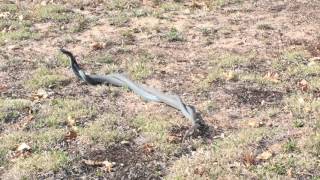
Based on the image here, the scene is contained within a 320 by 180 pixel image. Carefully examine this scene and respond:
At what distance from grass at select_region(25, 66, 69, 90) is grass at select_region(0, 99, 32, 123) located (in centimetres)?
51

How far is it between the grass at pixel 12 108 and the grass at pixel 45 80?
0.51 m

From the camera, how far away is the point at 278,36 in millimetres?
9523

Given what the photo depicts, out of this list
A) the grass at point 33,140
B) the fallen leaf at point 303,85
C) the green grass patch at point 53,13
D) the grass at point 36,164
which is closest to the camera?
the grass at point 36,164

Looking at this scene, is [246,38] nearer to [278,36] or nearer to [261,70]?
[278,36]

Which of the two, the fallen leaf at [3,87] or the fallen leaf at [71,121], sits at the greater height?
the fallen leaf at [71,121]

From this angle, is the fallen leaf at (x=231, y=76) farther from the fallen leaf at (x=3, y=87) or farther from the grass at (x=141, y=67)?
the fallen leaf at (x=3, y=87)

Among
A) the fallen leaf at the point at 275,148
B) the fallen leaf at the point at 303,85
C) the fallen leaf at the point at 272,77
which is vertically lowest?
the fallen leaf at the point at 272,77

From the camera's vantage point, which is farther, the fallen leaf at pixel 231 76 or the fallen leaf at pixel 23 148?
the fallen leaf at pixel 231 76

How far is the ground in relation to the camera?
236 inches

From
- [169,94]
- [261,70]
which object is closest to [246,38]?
[261,70]

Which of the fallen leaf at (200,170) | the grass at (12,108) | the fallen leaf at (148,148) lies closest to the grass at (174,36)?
the grass at (12,108)

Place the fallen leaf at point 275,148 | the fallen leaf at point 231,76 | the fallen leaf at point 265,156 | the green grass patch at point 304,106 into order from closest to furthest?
the fallen leaf at point 265,156 → the fallen leaf at point 275,148 → the green grass patch at point 304,106 → the fallen leaf at point 231,76

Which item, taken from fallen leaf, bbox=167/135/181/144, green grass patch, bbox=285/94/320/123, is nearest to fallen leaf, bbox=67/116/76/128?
fallen leaf, bbox=167/135/181/144

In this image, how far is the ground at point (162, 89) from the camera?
236 inches
